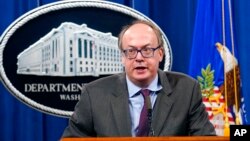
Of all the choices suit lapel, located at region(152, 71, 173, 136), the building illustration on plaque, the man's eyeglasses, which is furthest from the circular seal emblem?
the man's eyeglasses

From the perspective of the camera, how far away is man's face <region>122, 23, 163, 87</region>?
5.81ft

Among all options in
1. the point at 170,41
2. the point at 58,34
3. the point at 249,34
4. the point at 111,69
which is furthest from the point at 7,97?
the point at 249,34

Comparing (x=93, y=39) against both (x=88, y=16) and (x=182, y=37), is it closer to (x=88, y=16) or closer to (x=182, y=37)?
(x=88, y=16)

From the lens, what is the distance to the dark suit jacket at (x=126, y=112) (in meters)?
1.75

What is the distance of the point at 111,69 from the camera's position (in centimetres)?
302

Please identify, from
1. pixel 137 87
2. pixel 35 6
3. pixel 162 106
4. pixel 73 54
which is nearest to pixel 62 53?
pixel 73 54

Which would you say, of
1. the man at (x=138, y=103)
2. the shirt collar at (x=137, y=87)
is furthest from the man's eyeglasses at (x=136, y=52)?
the shirt collar at (x=137, y=87)

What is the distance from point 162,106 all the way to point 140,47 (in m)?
0.27

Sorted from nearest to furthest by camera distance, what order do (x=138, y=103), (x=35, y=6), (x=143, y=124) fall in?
(x=143, y=124)
(x=138, y=103)
(x=35, y=6)

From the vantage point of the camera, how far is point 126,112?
1.78m

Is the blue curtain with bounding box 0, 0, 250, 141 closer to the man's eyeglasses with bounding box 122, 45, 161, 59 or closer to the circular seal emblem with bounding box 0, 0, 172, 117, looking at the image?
the circular seal emblem with bounding box 0, 0, 172, 117

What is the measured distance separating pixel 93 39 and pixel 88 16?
17 cm

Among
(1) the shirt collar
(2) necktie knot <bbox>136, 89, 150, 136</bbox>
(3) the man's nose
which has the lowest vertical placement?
(2) necktie knot <bbox>136, 89, 150, 136</bbox>

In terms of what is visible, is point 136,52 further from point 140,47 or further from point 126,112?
point 126,112
